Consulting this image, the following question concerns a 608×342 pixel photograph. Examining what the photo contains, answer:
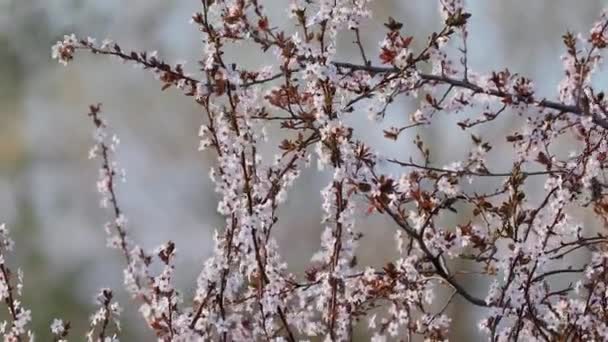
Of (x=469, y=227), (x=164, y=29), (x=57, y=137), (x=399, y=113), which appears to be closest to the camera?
(x=469, y=227)

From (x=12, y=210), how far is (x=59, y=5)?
37.8 inches

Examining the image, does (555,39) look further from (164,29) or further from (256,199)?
(256,199)

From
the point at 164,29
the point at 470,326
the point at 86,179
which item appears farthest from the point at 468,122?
the point at 86,179

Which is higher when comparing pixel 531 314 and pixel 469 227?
pixel 469 227

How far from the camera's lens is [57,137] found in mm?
4094

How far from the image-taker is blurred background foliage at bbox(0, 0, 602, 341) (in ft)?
11.3

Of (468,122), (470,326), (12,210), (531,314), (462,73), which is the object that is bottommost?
(531,314)

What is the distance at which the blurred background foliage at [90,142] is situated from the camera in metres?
3.45

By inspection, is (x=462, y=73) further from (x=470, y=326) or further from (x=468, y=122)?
(x=470, y=326)

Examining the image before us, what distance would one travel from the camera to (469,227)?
1202 millimetres

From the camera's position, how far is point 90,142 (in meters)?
4.05

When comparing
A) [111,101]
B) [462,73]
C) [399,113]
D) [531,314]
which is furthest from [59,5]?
[531,314]

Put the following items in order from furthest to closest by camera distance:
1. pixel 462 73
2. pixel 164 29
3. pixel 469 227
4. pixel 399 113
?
pixel 164 29 → pixel 399 113 → pixel 462 73 → pixel 469 227

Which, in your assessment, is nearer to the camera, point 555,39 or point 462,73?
point 462,73
